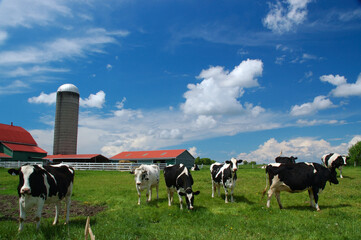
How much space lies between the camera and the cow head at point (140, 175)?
41.8ft

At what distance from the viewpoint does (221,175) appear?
1323 cm

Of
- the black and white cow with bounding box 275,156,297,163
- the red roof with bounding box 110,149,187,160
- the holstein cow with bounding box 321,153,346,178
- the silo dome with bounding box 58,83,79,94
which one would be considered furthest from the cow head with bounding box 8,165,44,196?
the silo dome with bounding box 58,83,79,94

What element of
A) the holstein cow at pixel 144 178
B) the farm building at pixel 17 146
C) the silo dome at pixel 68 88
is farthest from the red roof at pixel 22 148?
the holstein cow at pixel 144 178

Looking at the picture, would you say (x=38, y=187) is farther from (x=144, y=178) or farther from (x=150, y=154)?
(x=150, y=154)

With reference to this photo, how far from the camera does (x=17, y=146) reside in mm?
52344

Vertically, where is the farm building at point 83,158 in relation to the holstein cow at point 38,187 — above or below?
above

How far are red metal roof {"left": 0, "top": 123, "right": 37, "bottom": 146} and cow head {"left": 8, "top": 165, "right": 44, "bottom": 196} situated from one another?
52000 millimetres

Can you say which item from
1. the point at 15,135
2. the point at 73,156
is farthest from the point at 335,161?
the point at 15,135

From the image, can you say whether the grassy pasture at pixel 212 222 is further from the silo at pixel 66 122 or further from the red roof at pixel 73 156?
the silo at pixel 66 122

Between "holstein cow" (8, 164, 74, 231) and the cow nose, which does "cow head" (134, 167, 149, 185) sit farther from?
the cow nose

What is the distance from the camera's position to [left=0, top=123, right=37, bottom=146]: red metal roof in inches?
2080

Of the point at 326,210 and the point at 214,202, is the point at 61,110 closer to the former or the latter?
the point at 214,202

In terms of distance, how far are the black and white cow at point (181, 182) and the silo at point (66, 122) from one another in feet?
163

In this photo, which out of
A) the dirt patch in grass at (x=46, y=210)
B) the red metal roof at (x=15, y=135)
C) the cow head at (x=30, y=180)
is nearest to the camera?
the cow head at (x=30, y=180)
